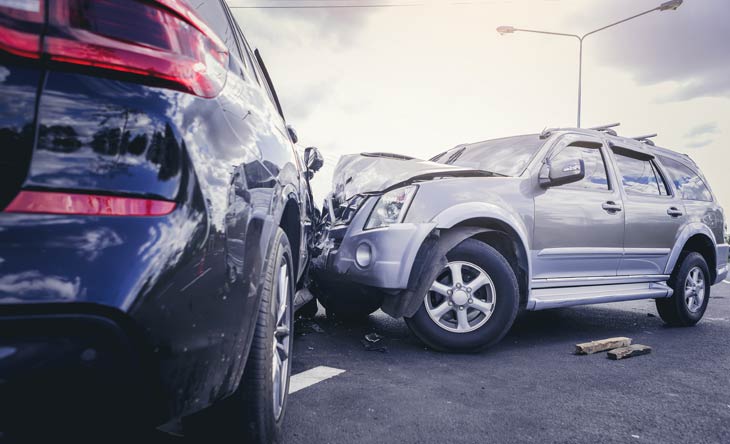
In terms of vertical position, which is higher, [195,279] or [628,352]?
[195,279]

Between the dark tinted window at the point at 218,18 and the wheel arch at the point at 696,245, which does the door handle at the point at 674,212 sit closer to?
the wheel arch at the point at 696,245

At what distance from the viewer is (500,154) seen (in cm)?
464

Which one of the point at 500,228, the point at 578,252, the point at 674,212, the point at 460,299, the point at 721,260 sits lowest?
the point at 721,260

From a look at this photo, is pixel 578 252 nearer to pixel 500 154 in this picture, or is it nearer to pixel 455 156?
pixel 500 154

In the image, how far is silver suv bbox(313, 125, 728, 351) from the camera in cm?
361

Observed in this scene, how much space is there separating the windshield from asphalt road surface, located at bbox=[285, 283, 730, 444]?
145 cm

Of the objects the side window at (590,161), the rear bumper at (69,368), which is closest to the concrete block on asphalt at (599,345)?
the side window at (590,161)

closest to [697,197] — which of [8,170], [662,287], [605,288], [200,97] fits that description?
[662,287]

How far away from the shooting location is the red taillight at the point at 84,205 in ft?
3.20

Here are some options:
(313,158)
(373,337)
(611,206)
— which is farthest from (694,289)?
(313,158)

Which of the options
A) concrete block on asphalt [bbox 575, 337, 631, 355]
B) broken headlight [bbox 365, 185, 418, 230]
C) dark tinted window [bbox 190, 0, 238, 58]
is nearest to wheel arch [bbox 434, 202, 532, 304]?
broken headlight [bbox 365, 185, 418, 230]

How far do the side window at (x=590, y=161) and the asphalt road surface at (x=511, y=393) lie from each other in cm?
134

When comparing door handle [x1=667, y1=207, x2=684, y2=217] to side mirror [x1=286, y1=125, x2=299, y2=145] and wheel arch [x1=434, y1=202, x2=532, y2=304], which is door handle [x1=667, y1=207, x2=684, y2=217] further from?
side mirror [x1=286, y1=125, x2=299, y2=145]

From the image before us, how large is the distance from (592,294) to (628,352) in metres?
0.69
